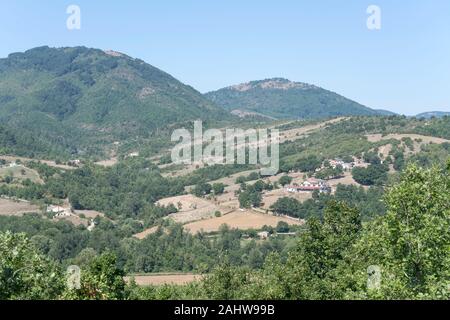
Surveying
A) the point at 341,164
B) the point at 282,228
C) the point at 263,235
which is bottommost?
the point at 263,235

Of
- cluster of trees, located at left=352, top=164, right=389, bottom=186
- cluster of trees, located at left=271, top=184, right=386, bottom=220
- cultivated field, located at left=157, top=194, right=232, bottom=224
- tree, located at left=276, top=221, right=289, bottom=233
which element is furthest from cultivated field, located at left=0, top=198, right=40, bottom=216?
cluster of trees, located at left=352, top=164, right=389, bottom=186

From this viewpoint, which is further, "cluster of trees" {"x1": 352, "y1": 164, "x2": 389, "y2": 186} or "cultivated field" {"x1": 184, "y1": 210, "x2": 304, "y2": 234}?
"cluster of trees" {"x1": 352, "y1": 164, "x2": 389, "y2": 186}

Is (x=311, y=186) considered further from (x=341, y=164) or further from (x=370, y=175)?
(x=341, y=164)

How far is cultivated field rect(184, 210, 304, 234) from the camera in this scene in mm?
130750

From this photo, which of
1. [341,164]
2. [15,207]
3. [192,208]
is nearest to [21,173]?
[15,207]

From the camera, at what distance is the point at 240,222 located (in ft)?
439

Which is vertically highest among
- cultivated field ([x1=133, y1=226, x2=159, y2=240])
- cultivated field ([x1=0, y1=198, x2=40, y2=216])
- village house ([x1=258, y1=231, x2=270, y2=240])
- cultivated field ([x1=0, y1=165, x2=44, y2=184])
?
cultivated field ([x1=0, y1=165, x2=44, y2=184])

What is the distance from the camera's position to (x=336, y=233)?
4453 cm

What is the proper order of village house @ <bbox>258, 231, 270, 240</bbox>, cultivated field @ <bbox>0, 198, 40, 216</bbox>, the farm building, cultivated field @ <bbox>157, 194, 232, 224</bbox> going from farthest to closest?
the farm building → cultivated field @ <bbox>157, 194, 232, 224</bbox> → cultivated field @ <bbox>0, 198, 40, 216</bbox> → village house @ <bbox>258, 231, 270, 240</bbox>

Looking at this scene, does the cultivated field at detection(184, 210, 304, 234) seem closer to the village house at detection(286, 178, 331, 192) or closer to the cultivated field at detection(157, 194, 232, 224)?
the cultivated field at detection(157, 194, 232, 224)

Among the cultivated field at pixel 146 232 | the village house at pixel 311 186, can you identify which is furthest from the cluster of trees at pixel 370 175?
the cultivated field at pixel 146 232
